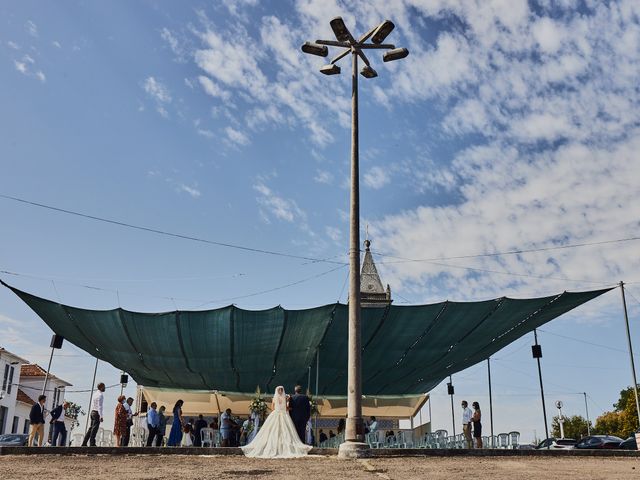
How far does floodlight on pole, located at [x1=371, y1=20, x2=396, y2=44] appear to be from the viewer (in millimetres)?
11312

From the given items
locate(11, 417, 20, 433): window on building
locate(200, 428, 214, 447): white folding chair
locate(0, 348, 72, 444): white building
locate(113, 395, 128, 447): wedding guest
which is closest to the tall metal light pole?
locate(113, 395, 128, 447): wedding guest

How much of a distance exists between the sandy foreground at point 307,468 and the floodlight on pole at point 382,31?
7.64m

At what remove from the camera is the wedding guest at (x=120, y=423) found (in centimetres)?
1533

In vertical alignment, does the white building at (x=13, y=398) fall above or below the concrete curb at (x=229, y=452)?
above

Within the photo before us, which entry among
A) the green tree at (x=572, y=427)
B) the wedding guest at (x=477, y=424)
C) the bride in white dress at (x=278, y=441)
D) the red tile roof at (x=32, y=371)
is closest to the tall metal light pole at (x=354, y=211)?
the bride in white dress at (x=278, y=441)

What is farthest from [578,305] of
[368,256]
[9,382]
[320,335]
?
[9,382]

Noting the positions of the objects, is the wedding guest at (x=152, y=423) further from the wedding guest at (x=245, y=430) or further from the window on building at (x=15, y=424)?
the window on building at (x=15, y=424)

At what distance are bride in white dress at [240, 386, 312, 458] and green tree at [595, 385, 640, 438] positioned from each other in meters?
56.7

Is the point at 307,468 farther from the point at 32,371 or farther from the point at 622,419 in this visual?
the point at 622,419

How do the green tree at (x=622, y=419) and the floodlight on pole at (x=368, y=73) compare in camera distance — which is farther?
the green tree at (x=622, y=419)

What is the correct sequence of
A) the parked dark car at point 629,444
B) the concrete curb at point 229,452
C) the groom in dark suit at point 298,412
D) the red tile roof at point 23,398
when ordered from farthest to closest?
1. the red tile roof at point 23,398
2. the parked dark car at point 629,444
3. the groom in dark suit at point 298,412
4. the concrete curb at point 229,452

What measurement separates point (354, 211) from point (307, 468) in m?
4.88

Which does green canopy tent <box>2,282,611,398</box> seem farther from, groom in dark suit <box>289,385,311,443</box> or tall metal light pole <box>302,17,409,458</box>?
tall metal light pole <box>302,17,409,458</box>

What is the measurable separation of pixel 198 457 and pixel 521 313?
1150 centimetres
